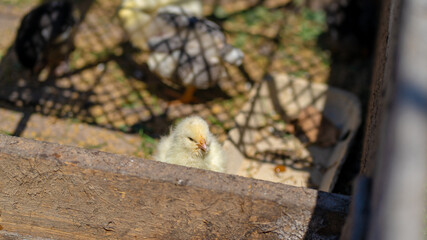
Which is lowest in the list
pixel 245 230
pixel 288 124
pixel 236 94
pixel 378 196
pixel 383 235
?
pixel 245 230

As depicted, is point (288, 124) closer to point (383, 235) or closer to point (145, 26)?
point (145, 26)

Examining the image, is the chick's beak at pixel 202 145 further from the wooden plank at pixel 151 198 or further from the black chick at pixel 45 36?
the black chick at pixel 45 36

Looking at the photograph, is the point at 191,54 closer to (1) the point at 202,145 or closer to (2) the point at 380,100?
(1) the point at 202,145

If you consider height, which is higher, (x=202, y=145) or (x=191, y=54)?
(x=191, y=54)

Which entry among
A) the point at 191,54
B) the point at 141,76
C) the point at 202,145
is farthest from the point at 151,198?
the point at 141,76

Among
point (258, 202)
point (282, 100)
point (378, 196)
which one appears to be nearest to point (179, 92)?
point (282, 100)

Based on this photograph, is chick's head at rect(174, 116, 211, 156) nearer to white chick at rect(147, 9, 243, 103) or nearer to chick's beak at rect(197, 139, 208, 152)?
chick's beak at rect(197, 139, 208, 152)

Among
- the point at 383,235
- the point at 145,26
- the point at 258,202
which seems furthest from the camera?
the point at 145,26
